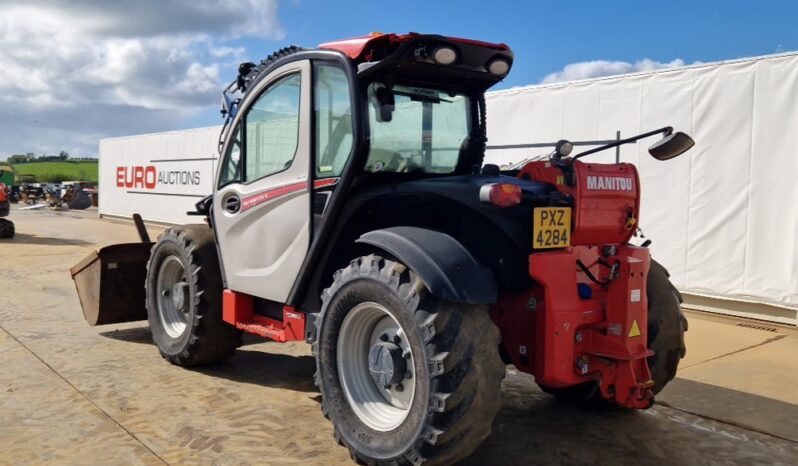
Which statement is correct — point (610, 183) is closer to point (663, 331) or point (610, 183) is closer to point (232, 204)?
point (663, 331)

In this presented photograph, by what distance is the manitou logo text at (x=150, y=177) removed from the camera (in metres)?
20.8

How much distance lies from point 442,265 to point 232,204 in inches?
92.3

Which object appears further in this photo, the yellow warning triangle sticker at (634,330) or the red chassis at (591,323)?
the yellow warning triangle sticker at (634,330)

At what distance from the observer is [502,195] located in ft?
11.2

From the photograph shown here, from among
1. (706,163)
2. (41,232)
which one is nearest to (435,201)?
(706,163)

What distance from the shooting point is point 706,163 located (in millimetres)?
8781

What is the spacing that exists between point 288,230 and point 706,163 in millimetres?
6342

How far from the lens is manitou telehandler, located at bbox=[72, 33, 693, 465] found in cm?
337

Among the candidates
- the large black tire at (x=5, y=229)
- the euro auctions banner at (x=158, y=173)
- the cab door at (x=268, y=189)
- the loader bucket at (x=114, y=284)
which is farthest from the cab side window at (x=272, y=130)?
the large black tire at (x=5, y=229)

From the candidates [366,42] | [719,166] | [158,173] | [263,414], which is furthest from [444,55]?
[158,173]

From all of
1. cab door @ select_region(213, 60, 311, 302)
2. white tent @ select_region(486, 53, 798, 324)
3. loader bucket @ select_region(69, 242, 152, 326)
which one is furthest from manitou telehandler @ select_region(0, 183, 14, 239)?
cab door @ select_region(213, 60, 311, 302)

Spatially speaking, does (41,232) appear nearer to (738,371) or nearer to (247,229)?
(247,229)

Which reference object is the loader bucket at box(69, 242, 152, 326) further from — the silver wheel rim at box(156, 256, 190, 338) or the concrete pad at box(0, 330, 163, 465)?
the concrete pad at box(0, 330, 163, 465)

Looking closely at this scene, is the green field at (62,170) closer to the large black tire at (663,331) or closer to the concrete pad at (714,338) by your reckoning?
the concrete pad at (714,338)
